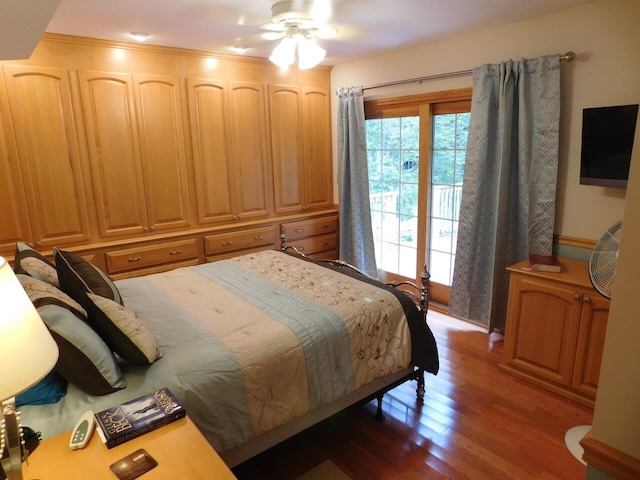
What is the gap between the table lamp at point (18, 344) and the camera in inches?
33.3

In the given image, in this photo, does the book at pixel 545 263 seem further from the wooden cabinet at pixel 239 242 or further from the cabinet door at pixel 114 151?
the cabinet door at pixel 114 151

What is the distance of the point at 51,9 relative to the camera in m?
1.31

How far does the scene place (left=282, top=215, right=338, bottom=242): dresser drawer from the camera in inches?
171

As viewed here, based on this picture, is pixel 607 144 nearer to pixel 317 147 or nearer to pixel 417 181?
pixel 417 181

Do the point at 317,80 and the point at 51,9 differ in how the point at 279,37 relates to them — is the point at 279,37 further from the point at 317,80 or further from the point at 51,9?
the point at 51,9

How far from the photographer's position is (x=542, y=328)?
8.94 ft

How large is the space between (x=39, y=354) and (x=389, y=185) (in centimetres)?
381

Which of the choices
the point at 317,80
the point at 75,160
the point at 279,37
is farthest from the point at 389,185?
the point at 75,160

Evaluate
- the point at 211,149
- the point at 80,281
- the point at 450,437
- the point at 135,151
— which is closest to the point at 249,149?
the point at 211,149

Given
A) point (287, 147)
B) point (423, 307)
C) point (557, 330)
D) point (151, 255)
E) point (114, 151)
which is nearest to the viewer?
point (423, 307)

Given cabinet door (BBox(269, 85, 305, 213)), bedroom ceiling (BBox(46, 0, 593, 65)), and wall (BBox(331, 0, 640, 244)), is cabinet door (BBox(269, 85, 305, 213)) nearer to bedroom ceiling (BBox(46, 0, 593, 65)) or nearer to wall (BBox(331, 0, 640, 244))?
bedroom ceiling (BBox(46, 0, 593, 65))

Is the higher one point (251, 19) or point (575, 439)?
point (251, 19)

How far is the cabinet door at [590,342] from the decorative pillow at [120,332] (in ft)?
7.91

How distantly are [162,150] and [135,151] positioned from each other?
0.73 feet
